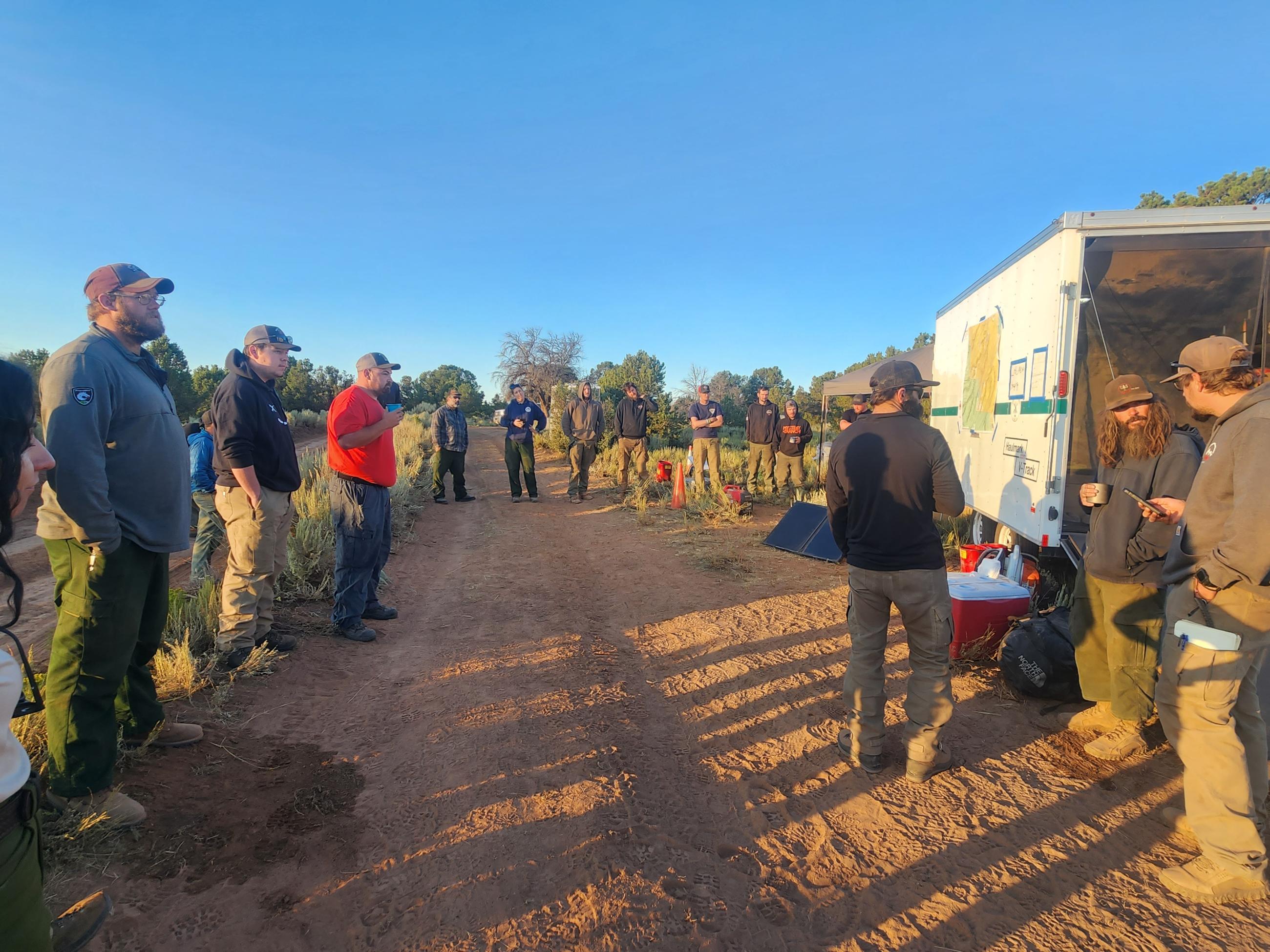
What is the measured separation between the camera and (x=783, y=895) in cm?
246

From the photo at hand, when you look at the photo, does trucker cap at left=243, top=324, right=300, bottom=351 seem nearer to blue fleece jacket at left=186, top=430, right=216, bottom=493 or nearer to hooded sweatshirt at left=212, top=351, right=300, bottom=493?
hooded sweatshirt at left=212, top=351, right=300, bottom=493

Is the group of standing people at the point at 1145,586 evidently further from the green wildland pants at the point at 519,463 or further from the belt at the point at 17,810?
the green wildland pants at the point at 519,463

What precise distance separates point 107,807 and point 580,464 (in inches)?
363

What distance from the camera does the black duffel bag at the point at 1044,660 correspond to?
3.93 meters

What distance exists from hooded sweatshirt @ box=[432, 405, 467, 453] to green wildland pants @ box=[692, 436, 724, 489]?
12.8 ft

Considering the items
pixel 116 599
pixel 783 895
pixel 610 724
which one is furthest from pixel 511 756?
pixel 116 599

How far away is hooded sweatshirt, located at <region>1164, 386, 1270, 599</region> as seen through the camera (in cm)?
239

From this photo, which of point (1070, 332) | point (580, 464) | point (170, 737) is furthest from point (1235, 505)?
point (580, 464)

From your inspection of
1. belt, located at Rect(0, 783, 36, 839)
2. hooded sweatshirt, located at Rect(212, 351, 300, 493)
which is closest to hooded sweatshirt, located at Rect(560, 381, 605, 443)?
hooded sweatshirt, located at Rect(212, 351, 300, 493)

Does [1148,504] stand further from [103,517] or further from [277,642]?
[277,642]

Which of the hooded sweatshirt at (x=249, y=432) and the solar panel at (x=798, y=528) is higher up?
the hooded sweatshirt at (x=249, y=432)

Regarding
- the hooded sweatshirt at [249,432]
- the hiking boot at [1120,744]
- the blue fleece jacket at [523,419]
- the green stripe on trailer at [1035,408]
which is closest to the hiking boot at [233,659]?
the hooded sweatshirt at [249,432]

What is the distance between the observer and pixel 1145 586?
3398mm

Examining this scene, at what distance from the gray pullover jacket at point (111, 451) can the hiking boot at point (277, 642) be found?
5.29 ft
